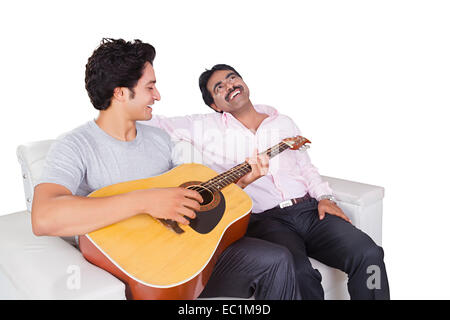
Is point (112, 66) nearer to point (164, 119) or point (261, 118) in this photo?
point (164, 119)

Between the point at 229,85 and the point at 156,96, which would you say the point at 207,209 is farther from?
the point at 229,85

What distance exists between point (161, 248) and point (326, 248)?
892mm

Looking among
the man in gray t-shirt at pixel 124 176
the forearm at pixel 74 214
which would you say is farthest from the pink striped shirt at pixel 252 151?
the forearm at pixel 74 214

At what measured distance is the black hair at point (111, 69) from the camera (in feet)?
6.17

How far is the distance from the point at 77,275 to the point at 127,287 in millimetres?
178

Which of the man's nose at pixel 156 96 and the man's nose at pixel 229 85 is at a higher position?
the man's nose at pixel 229 85

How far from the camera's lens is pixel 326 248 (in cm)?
209

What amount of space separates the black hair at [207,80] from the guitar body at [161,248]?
889 millimetres

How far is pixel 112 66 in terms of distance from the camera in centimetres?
188

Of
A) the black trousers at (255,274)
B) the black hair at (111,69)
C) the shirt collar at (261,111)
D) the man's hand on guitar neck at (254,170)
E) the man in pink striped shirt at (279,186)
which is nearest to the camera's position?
the black trousers at (255,274)

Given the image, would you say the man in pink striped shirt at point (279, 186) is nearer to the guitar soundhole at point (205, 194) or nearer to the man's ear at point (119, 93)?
the guitar soundhole at point (205, 194)

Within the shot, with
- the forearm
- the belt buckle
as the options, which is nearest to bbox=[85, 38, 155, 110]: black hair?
the forearm

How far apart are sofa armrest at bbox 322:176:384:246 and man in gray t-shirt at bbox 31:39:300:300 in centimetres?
54
